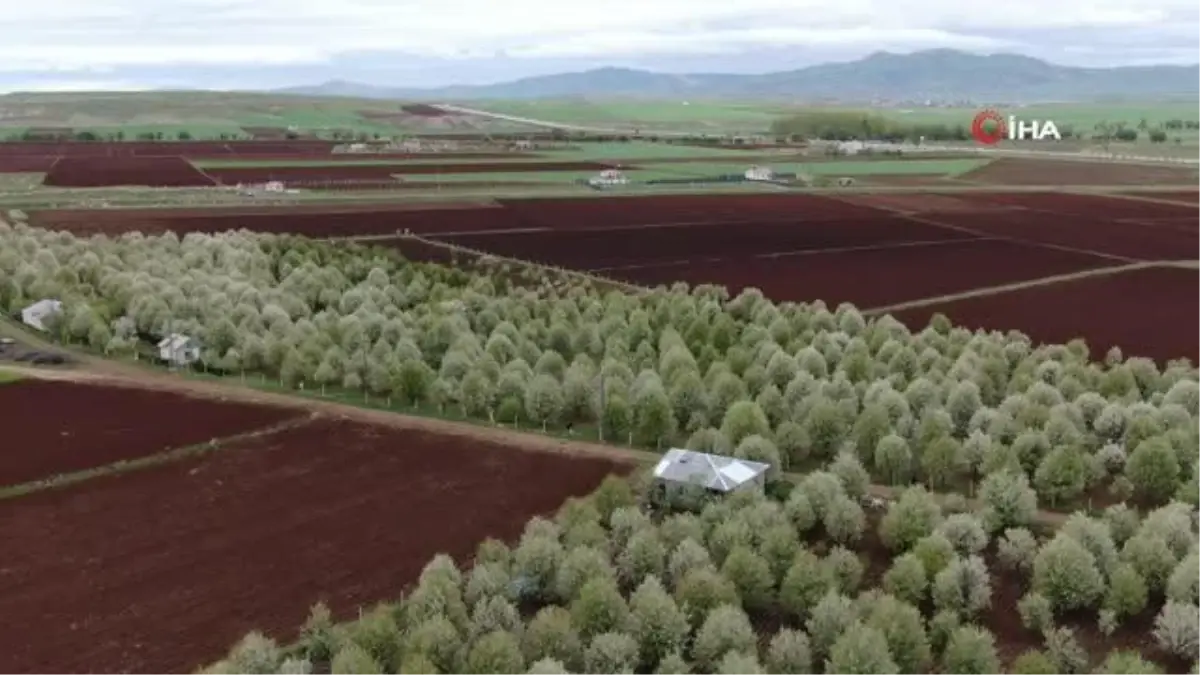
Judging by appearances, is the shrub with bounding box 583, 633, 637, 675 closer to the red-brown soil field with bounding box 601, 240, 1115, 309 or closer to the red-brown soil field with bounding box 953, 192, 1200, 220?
the red-brown soil field with bounding box 601, 240, 1115, 309

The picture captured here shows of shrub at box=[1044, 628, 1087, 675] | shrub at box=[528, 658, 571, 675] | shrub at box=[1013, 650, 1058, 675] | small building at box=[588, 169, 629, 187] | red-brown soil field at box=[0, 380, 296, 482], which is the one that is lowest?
shrub at box=[1044, 628, 1087, 675]

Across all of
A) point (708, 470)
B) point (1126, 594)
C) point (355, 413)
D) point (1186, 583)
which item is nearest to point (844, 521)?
point (708, 470)

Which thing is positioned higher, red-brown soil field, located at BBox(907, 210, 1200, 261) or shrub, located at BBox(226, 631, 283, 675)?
red-brown soil field, located at BBox(907, 210, 1200, 261)

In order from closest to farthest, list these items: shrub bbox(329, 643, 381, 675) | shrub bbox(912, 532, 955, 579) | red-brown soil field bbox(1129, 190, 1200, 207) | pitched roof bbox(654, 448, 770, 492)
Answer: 1. shrub bbox(329, 643, 381, 675)
2. shrub bbox(912, 532, 955, 579)
3. pitched roof bbox(654, 448, 770, 492)
4. red-brown soil field bbox(1129, 190, 1200, 207)

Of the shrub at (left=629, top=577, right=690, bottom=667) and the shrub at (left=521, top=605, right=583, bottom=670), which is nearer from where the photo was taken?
the shrub at (left=521, top=605, right=583, bottom=670)

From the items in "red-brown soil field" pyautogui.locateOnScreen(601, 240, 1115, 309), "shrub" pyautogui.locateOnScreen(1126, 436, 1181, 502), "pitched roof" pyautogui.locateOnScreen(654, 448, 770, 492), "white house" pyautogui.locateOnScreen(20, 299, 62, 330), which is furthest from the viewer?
"red-brown soil field" pyautogui.locateOnScreen(601, 240, 1115, 309)

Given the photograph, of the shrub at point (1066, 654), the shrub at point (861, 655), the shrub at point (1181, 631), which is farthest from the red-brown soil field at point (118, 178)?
the shrub at point (1181, 631)

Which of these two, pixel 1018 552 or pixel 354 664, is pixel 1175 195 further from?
pixel 354 664

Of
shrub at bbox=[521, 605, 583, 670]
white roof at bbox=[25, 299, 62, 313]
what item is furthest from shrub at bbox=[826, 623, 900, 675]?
white roof at bbox=[25, 299, 62, 313]
